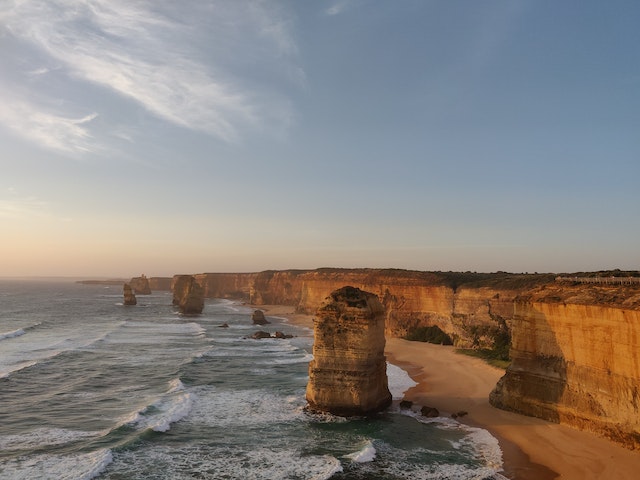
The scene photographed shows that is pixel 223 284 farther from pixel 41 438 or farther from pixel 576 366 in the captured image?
pixel 576 366

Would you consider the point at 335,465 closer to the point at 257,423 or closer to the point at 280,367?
the point at 257,423

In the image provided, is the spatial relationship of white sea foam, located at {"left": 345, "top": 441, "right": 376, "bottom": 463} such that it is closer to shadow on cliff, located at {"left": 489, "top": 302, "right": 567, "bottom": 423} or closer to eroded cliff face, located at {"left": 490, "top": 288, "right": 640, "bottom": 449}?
shadow on cliff, located at {"left": 489, "top": 302, "right": 567, "bottom": 423}

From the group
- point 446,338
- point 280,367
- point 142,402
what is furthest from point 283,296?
point 142,402

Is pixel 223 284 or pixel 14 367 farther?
pixel 223 284

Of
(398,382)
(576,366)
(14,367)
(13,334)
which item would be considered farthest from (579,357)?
(13,334)

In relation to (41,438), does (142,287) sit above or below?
above

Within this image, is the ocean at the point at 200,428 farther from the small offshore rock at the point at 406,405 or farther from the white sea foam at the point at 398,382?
the small offshore rock at the point at 406,405

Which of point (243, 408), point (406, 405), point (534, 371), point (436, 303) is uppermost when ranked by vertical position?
point (436, 303)
